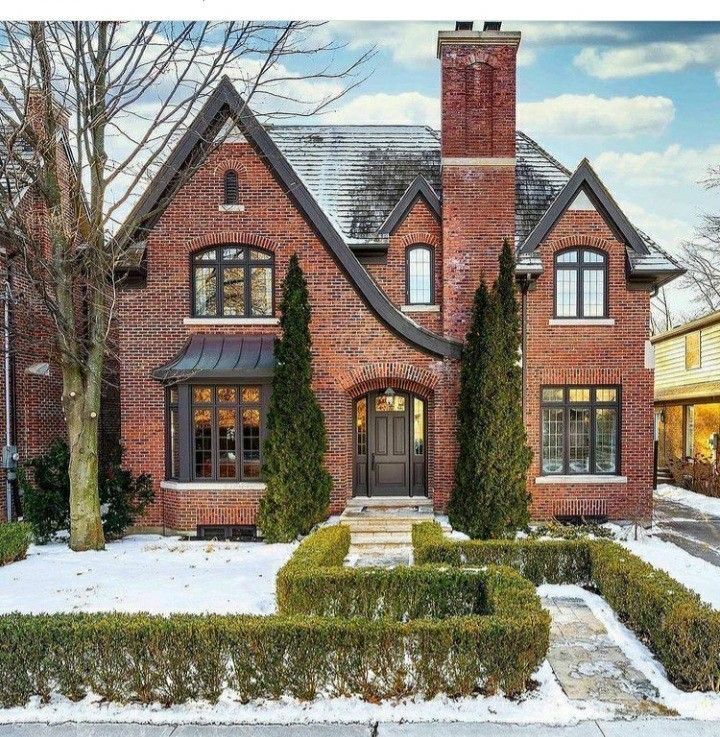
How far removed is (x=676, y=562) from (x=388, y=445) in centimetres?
518

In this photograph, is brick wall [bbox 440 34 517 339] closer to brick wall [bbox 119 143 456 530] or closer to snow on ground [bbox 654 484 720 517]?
brick wall [bbox 119 143 456 530]

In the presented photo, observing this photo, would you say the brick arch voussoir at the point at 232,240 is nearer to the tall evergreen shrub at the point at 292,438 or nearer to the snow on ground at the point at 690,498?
the tall evergreen shrub at the point at 292,438

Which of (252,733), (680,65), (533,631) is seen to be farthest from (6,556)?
(680,65)

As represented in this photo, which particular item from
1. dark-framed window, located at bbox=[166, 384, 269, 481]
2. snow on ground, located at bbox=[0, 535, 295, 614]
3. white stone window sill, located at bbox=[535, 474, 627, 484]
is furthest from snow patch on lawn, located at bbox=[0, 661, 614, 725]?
white stone window sill, located at bbox=[535, 474, 627, 484]

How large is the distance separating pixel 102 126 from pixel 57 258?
2.02 m

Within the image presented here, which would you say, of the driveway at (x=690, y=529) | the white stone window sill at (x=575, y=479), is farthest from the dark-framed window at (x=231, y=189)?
the driveway at (x=690, y=529)

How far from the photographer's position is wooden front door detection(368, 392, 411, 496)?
10656mm

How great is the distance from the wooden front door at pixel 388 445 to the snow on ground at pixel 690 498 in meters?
6.90

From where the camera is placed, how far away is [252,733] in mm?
3895

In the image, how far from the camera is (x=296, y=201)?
383 inches

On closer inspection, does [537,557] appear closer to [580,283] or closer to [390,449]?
[390,449]

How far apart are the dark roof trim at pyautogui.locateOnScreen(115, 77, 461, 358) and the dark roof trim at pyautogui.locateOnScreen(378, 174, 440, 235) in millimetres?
1377

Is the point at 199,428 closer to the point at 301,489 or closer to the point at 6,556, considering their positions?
the point at 301,489

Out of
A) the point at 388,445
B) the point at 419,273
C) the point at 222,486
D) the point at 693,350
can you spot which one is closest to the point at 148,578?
the point at 222,486
